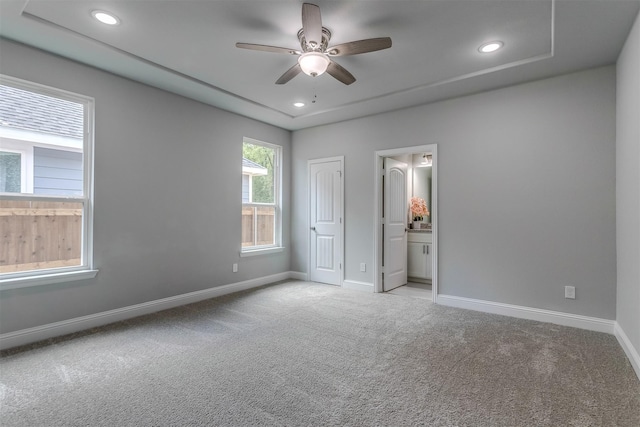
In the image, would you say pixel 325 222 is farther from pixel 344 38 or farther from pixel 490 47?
pixel 490 47

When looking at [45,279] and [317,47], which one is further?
[45,279]

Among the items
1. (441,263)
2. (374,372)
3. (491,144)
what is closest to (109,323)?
(374,372)

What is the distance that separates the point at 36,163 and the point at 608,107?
550cm

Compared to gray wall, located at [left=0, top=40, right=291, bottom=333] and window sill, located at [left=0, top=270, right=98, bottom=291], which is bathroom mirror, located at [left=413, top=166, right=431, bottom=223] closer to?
gray wall, located at [left=0, top=40, right=291, bottom=333]

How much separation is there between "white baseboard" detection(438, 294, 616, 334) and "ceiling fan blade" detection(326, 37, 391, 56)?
122 inches

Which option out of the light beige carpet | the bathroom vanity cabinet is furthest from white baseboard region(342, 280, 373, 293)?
the light beige carpet

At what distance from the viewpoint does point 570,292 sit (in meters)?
3.34

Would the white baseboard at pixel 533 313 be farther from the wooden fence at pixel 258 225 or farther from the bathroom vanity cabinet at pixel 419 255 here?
the wooden fence at pixel 258 225

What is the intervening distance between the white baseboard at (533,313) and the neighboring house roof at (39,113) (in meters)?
4.58

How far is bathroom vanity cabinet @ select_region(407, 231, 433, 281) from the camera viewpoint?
5.45 metres

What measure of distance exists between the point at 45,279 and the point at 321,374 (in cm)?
264

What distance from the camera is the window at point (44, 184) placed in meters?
2.83

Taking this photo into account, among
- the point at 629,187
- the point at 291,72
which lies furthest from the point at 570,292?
the point at 291,72

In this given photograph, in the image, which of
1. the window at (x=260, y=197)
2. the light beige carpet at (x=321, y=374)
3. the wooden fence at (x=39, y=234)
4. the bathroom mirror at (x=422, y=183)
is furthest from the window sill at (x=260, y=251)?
the bathroom mirror at (x=422, y=183)
